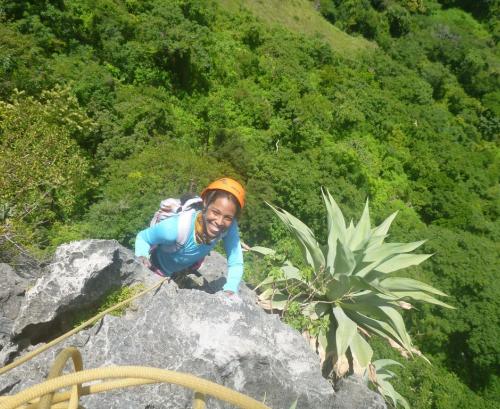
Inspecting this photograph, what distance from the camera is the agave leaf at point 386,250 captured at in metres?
4.01

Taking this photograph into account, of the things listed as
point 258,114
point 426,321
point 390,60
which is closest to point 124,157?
point 258,114

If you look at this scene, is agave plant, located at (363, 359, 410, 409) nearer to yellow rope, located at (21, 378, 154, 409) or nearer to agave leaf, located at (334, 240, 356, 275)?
agave leaf, located at (334, 240, 356, 275)

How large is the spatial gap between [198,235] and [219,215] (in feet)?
0.84

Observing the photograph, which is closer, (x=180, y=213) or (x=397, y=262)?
(x=180, y=213)

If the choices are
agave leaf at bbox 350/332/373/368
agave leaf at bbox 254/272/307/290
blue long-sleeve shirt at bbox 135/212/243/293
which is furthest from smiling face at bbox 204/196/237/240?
agave leaf at bbox 350/332/373/368

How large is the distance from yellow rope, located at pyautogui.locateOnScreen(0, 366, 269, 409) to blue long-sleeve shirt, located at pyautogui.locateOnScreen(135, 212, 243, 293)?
1.63 m

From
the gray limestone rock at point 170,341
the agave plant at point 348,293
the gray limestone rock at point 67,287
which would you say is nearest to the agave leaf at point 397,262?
the agave plant at point 348,293

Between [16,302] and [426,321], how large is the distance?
7.48 meters

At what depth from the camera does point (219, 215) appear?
253cm

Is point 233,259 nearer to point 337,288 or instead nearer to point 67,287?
point 67,287

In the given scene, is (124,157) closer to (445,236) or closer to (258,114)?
(258,114)

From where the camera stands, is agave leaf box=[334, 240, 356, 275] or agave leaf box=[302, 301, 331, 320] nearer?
agave leaf box=[302, 301, 331, 320]

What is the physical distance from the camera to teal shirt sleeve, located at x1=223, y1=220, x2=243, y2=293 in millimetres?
2793

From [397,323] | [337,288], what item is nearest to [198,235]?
[337,288]
